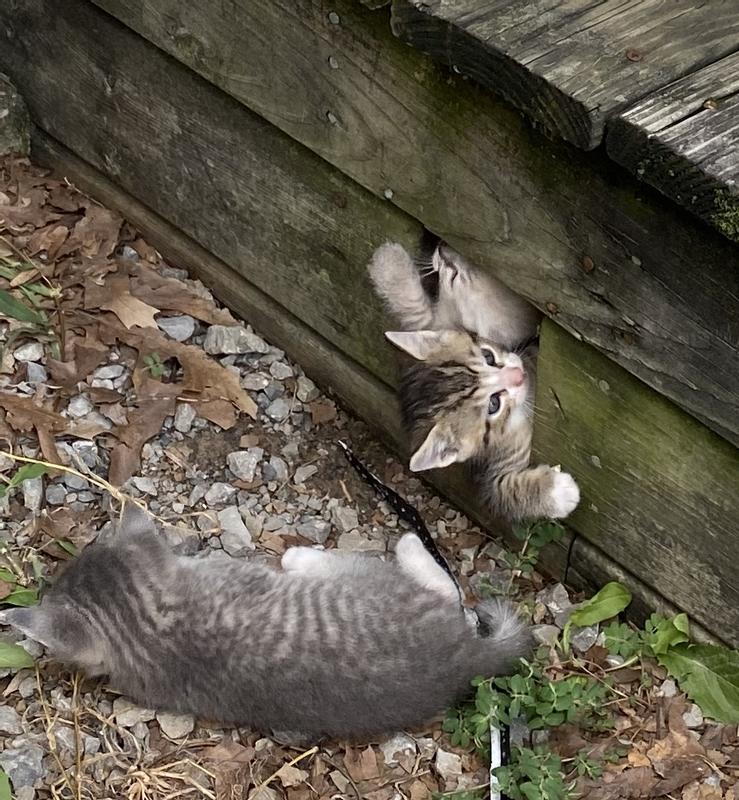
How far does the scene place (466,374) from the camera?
123 inches

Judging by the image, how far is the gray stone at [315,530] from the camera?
3387 mm

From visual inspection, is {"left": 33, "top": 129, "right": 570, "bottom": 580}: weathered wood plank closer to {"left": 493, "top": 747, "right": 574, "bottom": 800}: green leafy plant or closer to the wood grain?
the wood grain

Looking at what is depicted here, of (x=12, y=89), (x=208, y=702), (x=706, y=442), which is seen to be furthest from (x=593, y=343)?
(x=12, y=89)

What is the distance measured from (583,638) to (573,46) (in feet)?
5.30

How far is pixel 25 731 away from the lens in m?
2.95

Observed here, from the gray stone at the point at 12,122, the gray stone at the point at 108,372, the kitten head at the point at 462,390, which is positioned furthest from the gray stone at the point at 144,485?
the gray stone at the point at 12,122

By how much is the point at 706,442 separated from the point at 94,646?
158cm

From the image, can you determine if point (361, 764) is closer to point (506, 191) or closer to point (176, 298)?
point (506, 191)

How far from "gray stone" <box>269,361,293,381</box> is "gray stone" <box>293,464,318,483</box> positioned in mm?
337

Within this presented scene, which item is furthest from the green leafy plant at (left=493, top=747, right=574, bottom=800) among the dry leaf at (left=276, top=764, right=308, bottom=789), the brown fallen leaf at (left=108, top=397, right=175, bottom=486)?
the brown fallen leaf at (left=108, top=397, right=175, bottom=486)

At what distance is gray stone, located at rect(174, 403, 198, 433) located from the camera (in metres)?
3.61

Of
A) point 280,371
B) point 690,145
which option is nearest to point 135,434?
point 280,371

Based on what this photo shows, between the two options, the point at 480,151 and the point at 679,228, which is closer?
the point at 679,228

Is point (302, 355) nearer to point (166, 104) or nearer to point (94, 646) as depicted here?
point (166, 104)
